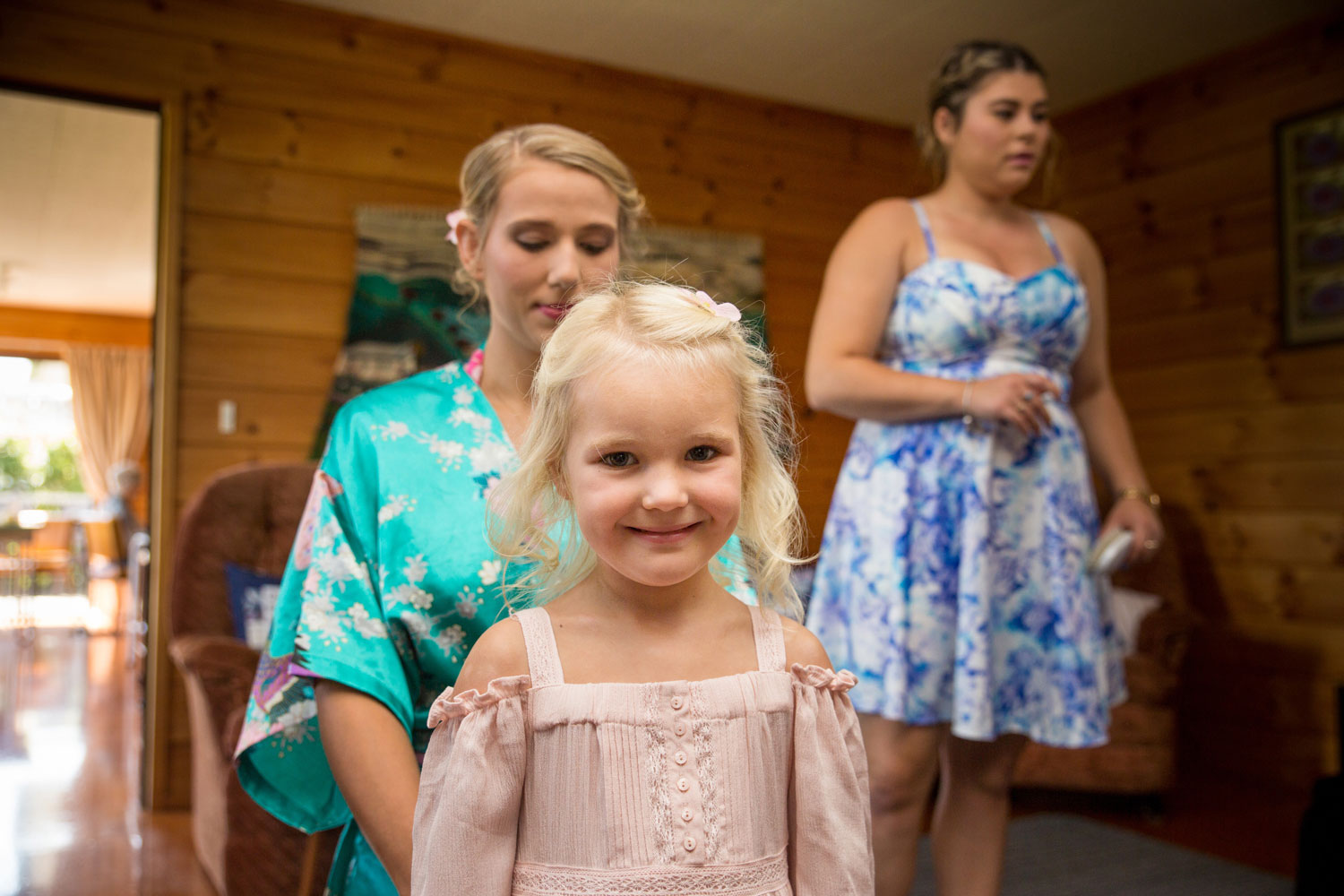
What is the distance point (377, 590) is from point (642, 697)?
1.00 ft

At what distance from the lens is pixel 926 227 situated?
5.03 feet

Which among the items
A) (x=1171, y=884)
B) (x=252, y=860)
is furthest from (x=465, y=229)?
(x=1171, y=884)

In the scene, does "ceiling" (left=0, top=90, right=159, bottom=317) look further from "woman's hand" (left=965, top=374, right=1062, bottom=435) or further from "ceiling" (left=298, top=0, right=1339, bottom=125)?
"woman's hand" (left=965, top=374, right=1062, bottom=435)

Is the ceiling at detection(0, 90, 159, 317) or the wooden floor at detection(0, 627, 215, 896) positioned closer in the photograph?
the wooden floor at detection(0, 627, 215, 896)

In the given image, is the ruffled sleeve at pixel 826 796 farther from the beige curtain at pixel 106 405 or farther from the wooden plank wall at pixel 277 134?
the beige curtain at pixel 106 405

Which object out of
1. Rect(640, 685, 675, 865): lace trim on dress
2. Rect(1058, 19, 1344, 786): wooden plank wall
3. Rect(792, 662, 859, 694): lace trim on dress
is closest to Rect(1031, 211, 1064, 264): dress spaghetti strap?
Rect(792, 662, 859, 694): lace trim on dress

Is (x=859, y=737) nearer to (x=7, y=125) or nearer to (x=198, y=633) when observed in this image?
(x=198, y=633)

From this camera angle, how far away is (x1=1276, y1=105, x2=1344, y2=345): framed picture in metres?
3.47

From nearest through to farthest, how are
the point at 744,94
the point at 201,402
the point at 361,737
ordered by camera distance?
the point at 361,737 → the point at 201,402 → the point at 744,94

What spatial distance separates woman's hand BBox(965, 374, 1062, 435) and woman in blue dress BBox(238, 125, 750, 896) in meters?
0.55

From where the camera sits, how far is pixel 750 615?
84 cm

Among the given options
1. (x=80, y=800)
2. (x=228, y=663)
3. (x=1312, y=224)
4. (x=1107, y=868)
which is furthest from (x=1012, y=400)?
(x=80, y=800)

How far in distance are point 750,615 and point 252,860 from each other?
5.79 ft

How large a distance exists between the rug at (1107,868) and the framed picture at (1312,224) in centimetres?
185
